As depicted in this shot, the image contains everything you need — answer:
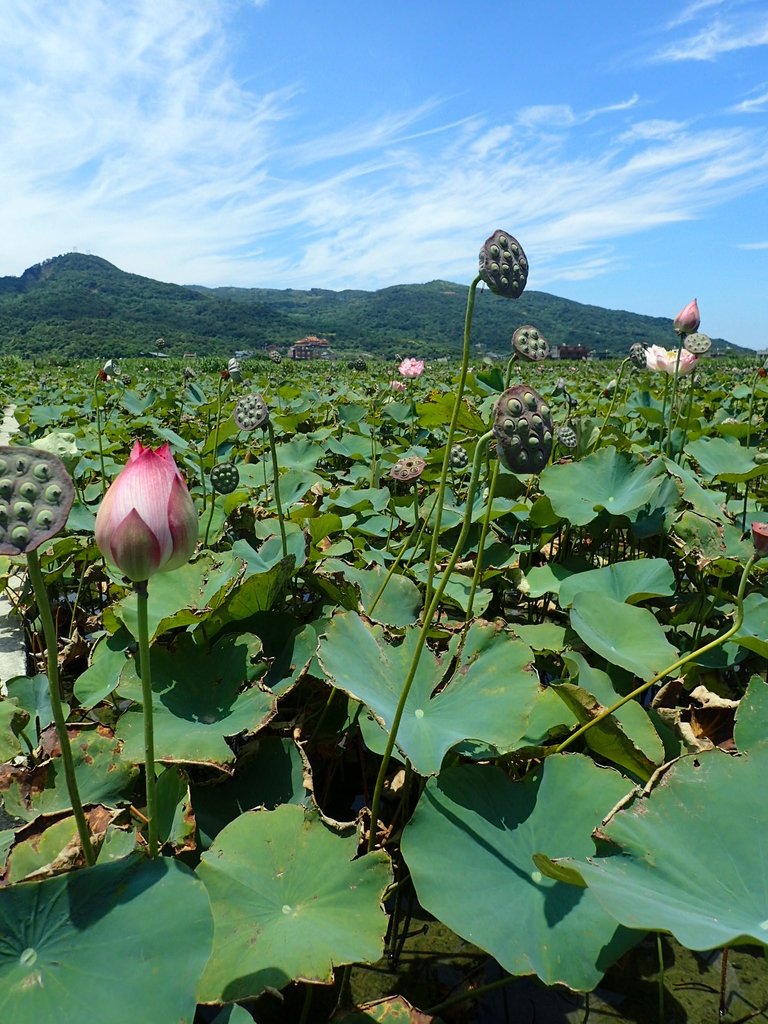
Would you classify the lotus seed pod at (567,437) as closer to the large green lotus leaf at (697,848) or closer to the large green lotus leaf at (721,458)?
the large green lotus leaf at (721,458)

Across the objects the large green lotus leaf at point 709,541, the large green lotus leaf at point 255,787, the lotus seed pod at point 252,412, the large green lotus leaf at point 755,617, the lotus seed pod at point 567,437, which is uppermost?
the lotus seed pod at point 252,412

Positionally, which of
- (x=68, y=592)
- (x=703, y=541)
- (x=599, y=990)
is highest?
(x=703, y=541)

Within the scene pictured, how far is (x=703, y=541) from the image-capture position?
169cm

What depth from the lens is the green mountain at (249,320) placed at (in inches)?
1938

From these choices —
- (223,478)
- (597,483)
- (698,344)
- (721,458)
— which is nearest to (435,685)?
(597,483)

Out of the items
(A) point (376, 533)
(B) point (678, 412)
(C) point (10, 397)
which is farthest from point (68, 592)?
(C) point (10, 397)

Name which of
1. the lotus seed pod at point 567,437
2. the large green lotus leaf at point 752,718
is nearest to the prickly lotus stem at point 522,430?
the large green lotus leaf at point 752,718

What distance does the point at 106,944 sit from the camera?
0.70m

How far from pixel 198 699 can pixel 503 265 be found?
897 mm

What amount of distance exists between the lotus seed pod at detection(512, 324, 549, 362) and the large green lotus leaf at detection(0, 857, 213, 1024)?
3.09 feet

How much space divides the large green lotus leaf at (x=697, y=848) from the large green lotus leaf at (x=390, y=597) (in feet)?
2.43

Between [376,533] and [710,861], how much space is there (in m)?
1.59

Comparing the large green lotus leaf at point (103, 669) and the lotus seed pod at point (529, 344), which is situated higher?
the lotus seed pod at point (529, 344)

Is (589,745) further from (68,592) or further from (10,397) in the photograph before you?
(10,397)
